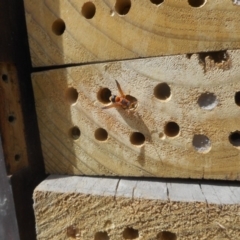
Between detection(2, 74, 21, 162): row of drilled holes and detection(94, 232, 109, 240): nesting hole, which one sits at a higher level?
detection(2, 74, 21, 162): row of drilled holes

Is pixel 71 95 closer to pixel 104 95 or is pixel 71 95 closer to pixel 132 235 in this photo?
pixel 104 95

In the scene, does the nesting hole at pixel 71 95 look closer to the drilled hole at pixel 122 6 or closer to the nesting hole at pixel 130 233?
the drilled hole at pixel 122 6

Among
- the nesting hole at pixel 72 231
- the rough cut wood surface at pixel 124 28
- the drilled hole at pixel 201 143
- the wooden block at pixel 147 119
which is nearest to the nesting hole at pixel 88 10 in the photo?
the rough cut wood surface at pixel 124 28

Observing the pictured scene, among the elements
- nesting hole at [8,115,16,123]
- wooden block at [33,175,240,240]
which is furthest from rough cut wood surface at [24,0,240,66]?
wooden block at [33,175,240,240]

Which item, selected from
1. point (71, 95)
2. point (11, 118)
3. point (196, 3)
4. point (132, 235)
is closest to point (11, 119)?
point (11, 118)

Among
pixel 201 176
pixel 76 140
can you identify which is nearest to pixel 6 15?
pixel 76 140

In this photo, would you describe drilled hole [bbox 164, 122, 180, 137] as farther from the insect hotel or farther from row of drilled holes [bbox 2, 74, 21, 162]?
row of drilled holes [bbox 2, 74, 21, 162]
